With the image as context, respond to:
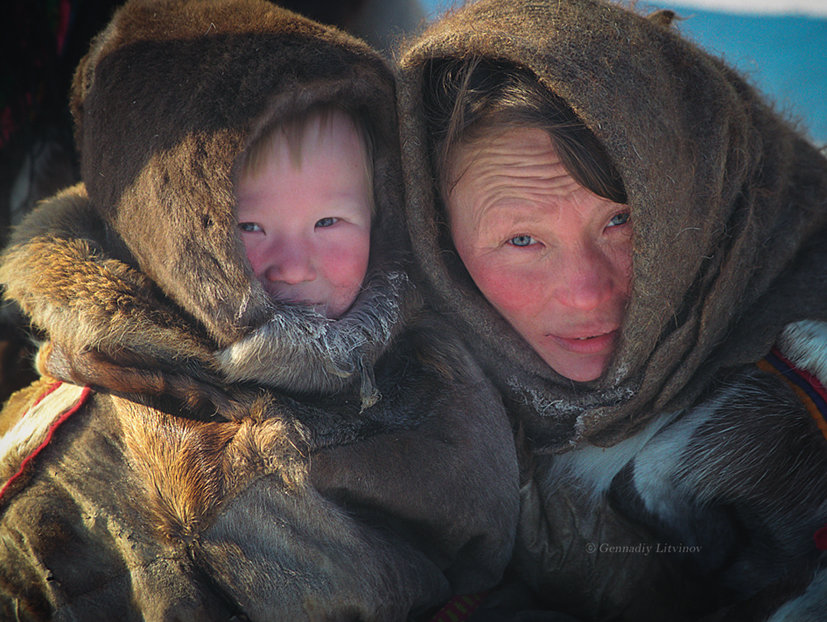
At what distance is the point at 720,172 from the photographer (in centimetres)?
126

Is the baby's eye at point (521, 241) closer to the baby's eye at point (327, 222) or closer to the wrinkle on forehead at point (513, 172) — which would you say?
the wrinkle on forehead at point (513, 172)

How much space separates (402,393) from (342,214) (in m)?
0.41

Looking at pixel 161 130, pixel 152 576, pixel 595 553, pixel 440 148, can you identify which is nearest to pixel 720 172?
pixel 440 148

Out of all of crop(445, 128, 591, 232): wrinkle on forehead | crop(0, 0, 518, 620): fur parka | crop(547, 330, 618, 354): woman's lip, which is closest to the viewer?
crop(0, 0, 518, 620): fur parka

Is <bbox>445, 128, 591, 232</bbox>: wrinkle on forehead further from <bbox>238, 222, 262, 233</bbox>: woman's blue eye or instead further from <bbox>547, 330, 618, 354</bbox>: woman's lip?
<bbox>238, 222, 262, 233</bbox>: woman's blue eye

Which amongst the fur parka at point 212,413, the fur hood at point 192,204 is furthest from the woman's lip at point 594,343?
the fur hood at point 192,204

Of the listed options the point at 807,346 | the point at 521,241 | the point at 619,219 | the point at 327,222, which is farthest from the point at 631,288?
the point at 327,222

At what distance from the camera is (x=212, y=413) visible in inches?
→ 51.4

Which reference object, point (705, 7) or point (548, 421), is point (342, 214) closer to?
point (548, 421)

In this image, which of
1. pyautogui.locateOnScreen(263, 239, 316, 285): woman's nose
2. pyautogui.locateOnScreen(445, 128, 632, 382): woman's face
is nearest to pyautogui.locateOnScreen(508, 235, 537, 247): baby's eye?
pyautogui.locateOnScreen(445, 128, 632, 382): woman's face

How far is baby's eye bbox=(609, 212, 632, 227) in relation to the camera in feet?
4.36

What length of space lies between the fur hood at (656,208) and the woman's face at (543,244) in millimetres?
57

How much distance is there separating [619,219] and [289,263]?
692 millimetres

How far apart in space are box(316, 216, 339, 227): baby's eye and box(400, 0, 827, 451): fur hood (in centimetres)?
18
